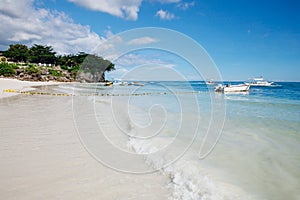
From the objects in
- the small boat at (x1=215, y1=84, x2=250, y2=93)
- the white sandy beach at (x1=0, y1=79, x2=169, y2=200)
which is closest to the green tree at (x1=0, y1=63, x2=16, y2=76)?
the small boat at (x1=215, y1=84, x2=250, y2=93)


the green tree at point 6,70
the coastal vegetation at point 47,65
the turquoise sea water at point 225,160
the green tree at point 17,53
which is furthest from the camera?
the green tree at point 17,53

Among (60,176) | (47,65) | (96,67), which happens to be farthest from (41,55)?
(60,176)

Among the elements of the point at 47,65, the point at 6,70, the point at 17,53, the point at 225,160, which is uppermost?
Answer: the point at 17,53

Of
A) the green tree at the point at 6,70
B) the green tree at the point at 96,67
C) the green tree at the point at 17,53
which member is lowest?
the green tree at the point at 6,70

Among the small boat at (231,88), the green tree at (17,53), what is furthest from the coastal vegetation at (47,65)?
the small boat at (231,88)

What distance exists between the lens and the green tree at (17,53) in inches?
2589

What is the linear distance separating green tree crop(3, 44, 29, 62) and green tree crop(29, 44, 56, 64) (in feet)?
6.02

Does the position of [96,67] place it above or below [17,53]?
below

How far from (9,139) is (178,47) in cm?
604

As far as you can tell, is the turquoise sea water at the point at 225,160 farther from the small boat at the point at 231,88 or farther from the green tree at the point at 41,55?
the green tree at the point at 41,55

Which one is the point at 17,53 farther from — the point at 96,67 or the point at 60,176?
the point at 60,176

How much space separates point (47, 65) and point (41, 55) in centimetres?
470

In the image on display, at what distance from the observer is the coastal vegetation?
166 ft

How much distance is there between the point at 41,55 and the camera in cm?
7031
